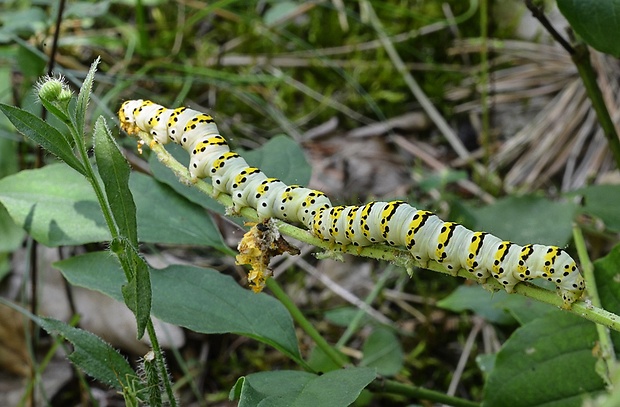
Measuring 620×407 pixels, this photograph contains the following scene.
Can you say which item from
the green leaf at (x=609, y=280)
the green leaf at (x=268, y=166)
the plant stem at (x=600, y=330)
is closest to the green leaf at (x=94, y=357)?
the green leaf at (x=268, y=166)

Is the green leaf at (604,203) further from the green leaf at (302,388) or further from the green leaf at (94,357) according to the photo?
the green leaf at (94,357)

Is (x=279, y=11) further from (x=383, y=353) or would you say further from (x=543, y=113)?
(x=383, y=353)

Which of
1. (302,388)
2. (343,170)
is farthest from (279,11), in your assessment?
(302,388)

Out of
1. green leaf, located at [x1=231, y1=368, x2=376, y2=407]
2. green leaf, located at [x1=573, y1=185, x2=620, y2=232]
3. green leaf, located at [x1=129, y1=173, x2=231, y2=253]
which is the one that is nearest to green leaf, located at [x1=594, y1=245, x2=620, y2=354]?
green leaf, located at [x1=573, y1=185, x2=620, y2=232]

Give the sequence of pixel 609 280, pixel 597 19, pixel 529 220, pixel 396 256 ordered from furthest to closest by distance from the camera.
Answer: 1. pixel 529 220
2. pixel 609 280
3. pixel 597 19
4. pixel 396 256

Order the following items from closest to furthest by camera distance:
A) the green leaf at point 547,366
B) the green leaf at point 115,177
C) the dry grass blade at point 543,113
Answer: the green leaf at point 115,177, the green leaf at point 547,366, the dry grass blade at point 543,113

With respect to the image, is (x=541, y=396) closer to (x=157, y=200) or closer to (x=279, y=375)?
(x=279, y=375)
